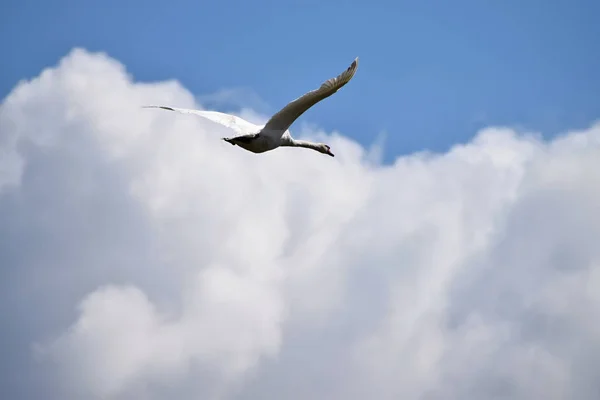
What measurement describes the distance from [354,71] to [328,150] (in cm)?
1378

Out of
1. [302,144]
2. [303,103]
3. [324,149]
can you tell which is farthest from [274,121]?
[324,149]

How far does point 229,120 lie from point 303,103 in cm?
569

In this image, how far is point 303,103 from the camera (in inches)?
1626

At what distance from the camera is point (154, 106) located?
42969 millimetres

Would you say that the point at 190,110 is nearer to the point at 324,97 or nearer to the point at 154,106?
the point at 154,106

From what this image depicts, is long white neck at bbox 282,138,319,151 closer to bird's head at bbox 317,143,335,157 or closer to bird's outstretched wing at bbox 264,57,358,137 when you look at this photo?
bird's head at bbox 317,143,335,157

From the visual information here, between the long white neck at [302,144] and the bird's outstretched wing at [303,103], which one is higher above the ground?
the long white neck at [302,144]

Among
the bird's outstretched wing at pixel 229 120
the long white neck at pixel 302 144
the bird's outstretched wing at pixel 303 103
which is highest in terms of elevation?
the long white neck at pixel 302 144

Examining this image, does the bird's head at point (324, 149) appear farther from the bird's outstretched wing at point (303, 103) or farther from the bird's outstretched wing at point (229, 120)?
the bird's outstretched wing at point (303, 103)

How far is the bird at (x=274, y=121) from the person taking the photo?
1563 inches

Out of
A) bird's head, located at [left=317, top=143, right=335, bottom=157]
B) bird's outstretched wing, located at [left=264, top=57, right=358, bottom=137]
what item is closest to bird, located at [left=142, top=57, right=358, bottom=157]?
bird's outstretched wing, located at [left=264, top=57, right=358, bottom=137]

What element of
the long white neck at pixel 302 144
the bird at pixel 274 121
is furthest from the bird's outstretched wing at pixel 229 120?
the long white neck at pixel 302 144

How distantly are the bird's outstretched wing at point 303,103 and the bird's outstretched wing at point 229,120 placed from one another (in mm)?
897

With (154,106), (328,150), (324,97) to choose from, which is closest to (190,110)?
(154,106)
